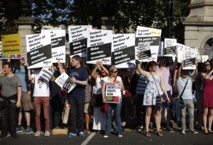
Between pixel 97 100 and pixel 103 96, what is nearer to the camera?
pixel 103 96

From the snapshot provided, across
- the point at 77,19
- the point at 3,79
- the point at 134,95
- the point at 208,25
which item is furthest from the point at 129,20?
the point at 3,79

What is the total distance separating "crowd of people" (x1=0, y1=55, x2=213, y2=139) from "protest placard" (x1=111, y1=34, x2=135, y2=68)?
34 cm

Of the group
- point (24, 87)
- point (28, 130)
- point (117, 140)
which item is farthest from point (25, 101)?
point (117, 140)

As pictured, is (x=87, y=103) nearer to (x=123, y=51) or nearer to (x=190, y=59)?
(x=123, y=51)

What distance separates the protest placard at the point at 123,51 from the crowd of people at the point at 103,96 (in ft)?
1.12

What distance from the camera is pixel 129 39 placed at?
1106cm

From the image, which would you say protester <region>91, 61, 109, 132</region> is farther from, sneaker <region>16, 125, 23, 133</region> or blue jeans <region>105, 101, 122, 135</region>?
sneaker <region>16, 125, 23, 133</region>

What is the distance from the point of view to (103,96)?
10.5m

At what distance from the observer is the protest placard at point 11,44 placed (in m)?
11.2

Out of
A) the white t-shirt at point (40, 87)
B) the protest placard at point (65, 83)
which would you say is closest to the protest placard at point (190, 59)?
the protest placard at point (65, 83)

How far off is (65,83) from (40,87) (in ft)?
2.17

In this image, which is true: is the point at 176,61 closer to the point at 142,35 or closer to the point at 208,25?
the point at 142,35

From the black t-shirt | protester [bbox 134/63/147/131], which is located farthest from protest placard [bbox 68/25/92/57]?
protester [bbox 134/63/147/131]

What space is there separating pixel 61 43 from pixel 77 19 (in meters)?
19.4
